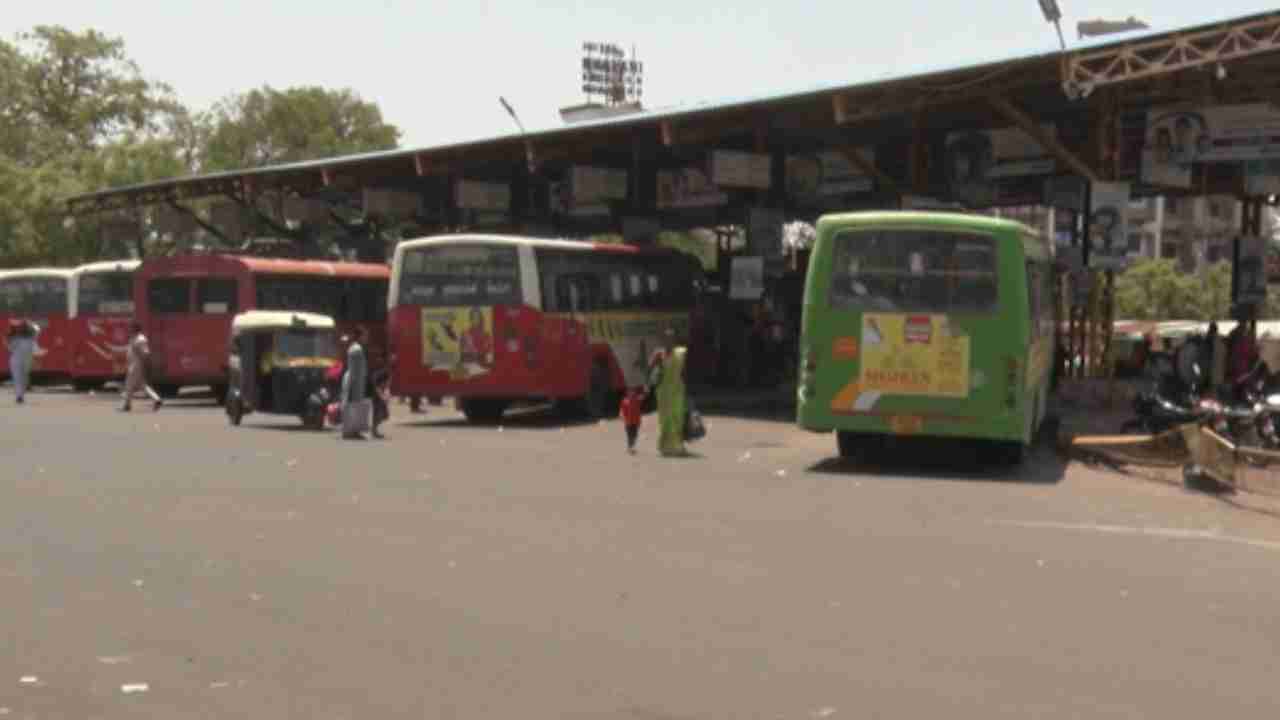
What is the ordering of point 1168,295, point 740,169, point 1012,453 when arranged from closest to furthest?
point 1012,453 → point 740,169 → point 1168,295

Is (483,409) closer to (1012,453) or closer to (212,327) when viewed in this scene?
(212,327)

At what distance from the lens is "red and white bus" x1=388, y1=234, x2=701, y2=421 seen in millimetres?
23594

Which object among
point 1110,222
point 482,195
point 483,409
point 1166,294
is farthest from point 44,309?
point 1166,294

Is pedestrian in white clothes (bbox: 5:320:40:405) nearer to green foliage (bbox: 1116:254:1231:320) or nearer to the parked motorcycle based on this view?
the parked motorcycle

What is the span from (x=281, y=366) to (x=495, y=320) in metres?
3.31

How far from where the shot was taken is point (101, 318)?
34.9m

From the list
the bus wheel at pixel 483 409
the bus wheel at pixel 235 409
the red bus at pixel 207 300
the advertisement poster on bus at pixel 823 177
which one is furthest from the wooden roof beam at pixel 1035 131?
the red bus at pixel 207 300

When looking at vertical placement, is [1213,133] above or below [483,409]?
above

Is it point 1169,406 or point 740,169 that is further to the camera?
point 740,169

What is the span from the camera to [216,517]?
11.6m

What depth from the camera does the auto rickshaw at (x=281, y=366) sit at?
924 inches

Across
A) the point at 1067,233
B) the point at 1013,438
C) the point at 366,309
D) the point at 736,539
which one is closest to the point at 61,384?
the point at 366,309

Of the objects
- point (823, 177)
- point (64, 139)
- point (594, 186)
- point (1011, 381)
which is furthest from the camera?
point (64, 139)

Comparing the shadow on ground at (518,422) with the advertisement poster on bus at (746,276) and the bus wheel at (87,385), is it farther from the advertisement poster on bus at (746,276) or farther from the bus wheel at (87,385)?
the bus wheel at (87,385)
